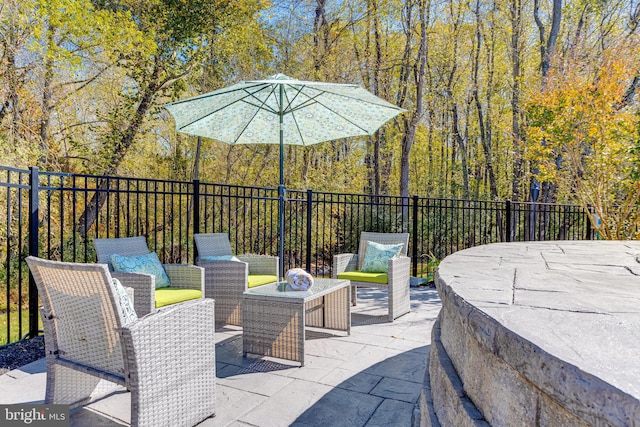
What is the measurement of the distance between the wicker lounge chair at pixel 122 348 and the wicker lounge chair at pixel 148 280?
0.93 meters

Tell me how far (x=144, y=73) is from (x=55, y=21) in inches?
77.3

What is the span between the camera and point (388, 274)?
14.0ft

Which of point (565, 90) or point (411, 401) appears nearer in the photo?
point (411, 401)

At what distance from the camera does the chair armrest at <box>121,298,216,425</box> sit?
1.92m

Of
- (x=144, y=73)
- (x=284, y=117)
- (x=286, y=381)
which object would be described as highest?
(x=144, y=73)

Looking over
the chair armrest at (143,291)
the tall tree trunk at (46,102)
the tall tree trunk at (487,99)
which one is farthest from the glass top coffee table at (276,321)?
the tall tree trunk at (487,99)

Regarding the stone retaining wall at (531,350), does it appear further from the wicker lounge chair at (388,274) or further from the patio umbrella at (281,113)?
the patio umbrella at (281,113)

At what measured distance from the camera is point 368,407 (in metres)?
2.44

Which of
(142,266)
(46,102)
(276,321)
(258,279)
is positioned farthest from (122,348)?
(46,102)

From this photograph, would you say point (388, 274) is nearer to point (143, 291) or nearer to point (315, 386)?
point (315, 386)

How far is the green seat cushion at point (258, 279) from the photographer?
4.22m

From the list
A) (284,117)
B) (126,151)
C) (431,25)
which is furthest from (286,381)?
(431,25)

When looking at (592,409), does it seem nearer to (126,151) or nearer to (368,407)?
(368,407)

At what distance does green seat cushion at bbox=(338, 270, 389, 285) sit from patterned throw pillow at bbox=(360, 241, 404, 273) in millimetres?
143
